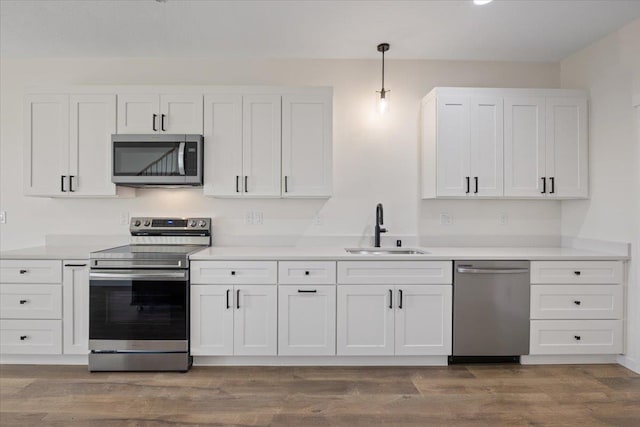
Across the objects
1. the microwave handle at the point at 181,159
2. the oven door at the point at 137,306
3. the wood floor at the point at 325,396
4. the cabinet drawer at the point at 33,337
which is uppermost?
the microwave handle at the point at 181,159

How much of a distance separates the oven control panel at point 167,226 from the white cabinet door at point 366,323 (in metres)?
1.46

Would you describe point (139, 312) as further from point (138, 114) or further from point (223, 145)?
point (138, 114)

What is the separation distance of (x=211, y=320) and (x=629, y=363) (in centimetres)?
320

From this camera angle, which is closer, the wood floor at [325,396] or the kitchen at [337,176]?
the wood floor at [325,396]

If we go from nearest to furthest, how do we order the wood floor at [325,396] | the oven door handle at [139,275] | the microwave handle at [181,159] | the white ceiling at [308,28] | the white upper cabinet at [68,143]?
the wood floor at [325,396], the white ceiling at [308,28], the oven door handle at [139,275], the microwave handle at [181,159], the white upper cabinet at [68,143]

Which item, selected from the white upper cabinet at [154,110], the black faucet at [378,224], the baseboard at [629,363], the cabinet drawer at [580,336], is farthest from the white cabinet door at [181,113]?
the baseboard at [629,363]

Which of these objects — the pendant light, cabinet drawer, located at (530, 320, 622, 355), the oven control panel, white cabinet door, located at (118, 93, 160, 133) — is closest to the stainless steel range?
the oven control panel

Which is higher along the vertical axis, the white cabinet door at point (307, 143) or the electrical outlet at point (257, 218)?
the white cabinet door at point (307, 143)

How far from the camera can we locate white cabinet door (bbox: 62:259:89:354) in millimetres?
2914

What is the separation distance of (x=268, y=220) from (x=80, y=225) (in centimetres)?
173

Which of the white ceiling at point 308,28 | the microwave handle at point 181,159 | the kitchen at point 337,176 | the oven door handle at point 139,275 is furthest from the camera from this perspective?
the kitchen at point 337,176

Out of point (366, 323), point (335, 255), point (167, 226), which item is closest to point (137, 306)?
point (167, 226)

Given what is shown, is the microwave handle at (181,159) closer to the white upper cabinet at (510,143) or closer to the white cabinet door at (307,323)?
the white cabinet door at (307,323)

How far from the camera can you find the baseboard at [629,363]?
285 centimetres
